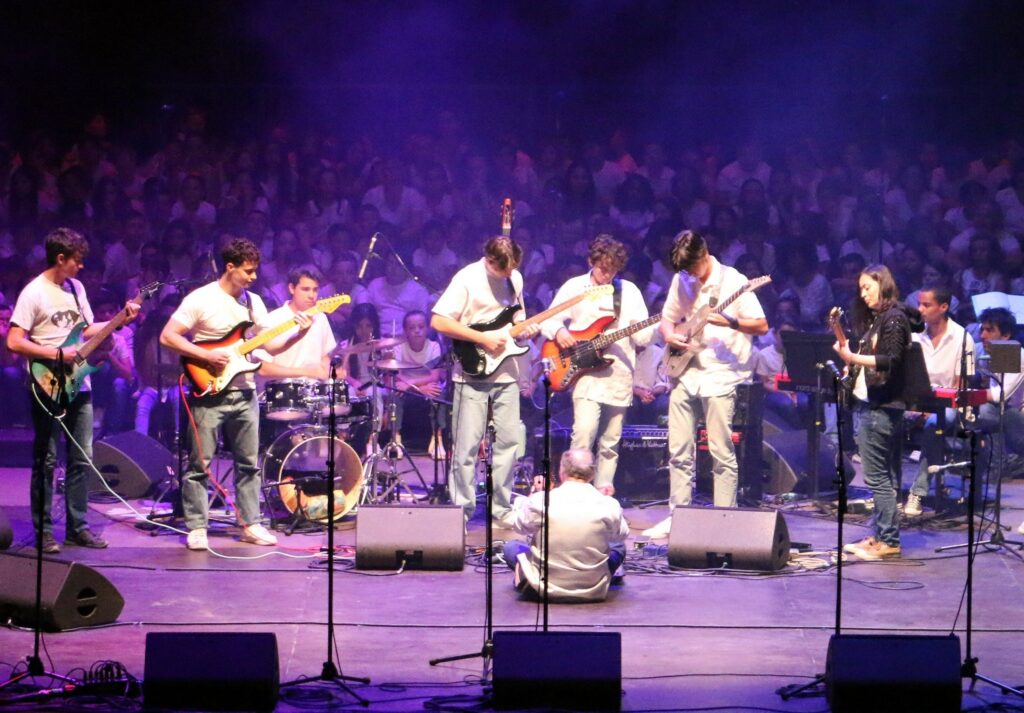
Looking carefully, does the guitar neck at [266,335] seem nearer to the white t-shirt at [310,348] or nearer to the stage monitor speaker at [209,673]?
the white t-shirt at [310,348]

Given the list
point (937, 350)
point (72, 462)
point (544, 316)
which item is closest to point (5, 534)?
point (72, 462)

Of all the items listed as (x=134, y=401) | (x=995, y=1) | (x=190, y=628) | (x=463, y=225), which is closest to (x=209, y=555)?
(x=190, y=628)

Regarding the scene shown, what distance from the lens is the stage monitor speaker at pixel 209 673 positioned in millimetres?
5211

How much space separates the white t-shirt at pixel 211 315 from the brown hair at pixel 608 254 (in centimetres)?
231

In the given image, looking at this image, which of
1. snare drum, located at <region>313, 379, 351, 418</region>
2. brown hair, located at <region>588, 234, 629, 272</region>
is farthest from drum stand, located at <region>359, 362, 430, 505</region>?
brown hair, located at <region>588, 234, 629, 272</region>

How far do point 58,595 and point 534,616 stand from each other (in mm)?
2287

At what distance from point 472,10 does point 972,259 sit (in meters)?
5.54

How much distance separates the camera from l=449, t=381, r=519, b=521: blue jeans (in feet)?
28.8

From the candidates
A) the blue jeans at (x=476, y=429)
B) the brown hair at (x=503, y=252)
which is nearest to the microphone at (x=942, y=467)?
the blue jeans at (x=476, y=429)

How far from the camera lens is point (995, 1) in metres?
13.9

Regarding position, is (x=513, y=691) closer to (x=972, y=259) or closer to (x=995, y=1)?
(x=972, y=259)

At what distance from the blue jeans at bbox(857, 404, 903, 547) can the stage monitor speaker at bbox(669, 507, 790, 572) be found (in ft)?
2.28

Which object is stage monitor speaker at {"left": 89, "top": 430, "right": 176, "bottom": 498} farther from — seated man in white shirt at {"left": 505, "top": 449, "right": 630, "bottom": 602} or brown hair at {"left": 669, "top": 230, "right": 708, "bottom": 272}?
brown hair at {"left": 669, "top": 230, "right": 708, "bottom": 272}

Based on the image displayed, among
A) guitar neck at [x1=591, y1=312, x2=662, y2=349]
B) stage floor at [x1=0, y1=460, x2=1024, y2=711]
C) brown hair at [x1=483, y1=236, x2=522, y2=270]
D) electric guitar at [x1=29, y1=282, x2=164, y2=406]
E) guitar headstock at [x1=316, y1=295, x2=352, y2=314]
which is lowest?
stage floor at [x1=0, y1=460, x2=1024, y2=711]
